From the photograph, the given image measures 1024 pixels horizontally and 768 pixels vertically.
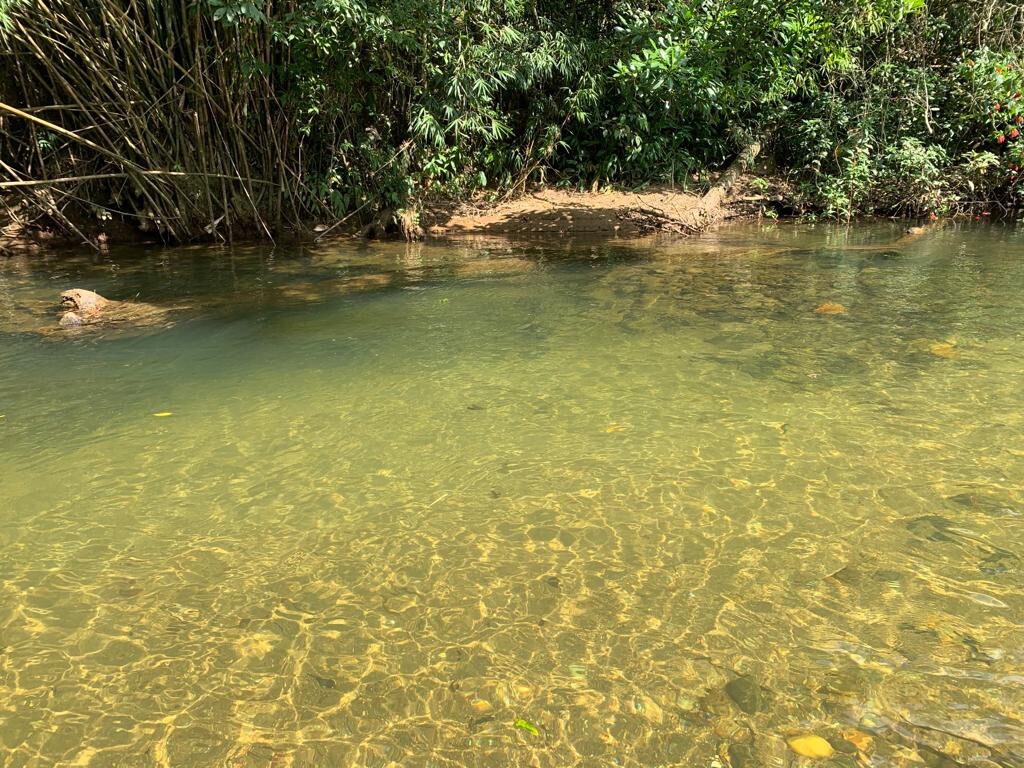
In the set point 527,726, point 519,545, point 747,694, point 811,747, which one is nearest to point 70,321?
point 519,545

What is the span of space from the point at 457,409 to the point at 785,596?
1949 mm

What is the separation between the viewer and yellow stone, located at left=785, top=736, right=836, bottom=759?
1703 millimetres

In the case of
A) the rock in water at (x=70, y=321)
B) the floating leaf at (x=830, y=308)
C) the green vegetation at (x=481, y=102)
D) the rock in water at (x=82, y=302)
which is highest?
the green vegetation at (x=481, y=102)

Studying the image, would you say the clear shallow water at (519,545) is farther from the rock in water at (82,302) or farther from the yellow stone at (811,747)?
the rock in water at (82,302)

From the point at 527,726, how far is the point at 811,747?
68 centimetres

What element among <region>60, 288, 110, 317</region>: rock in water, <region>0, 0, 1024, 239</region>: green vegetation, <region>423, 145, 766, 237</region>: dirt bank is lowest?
<region>60, 288, 110, 317</region>: rock in water

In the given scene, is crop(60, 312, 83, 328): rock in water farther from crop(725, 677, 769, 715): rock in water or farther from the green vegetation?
crop(725, 677, 769, 715): rock in water

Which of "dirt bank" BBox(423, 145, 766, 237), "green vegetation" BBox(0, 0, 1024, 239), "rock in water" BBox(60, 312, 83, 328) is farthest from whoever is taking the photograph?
"dirt bank" BBox(423, 145, 766, 237)

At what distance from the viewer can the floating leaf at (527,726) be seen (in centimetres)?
181

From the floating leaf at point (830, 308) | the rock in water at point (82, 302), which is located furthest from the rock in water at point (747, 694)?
the rock in water at point (82, 302)

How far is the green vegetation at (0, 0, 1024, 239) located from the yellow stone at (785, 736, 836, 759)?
23.2 ft

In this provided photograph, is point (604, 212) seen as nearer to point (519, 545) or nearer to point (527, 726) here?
point (519, 545)

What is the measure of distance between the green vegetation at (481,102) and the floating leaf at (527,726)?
6727 mm

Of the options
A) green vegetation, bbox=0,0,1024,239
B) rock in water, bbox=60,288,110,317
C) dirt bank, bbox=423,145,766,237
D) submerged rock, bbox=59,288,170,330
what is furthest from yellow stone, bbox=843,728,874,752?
dirt bank, bbox=423,145,766,237
